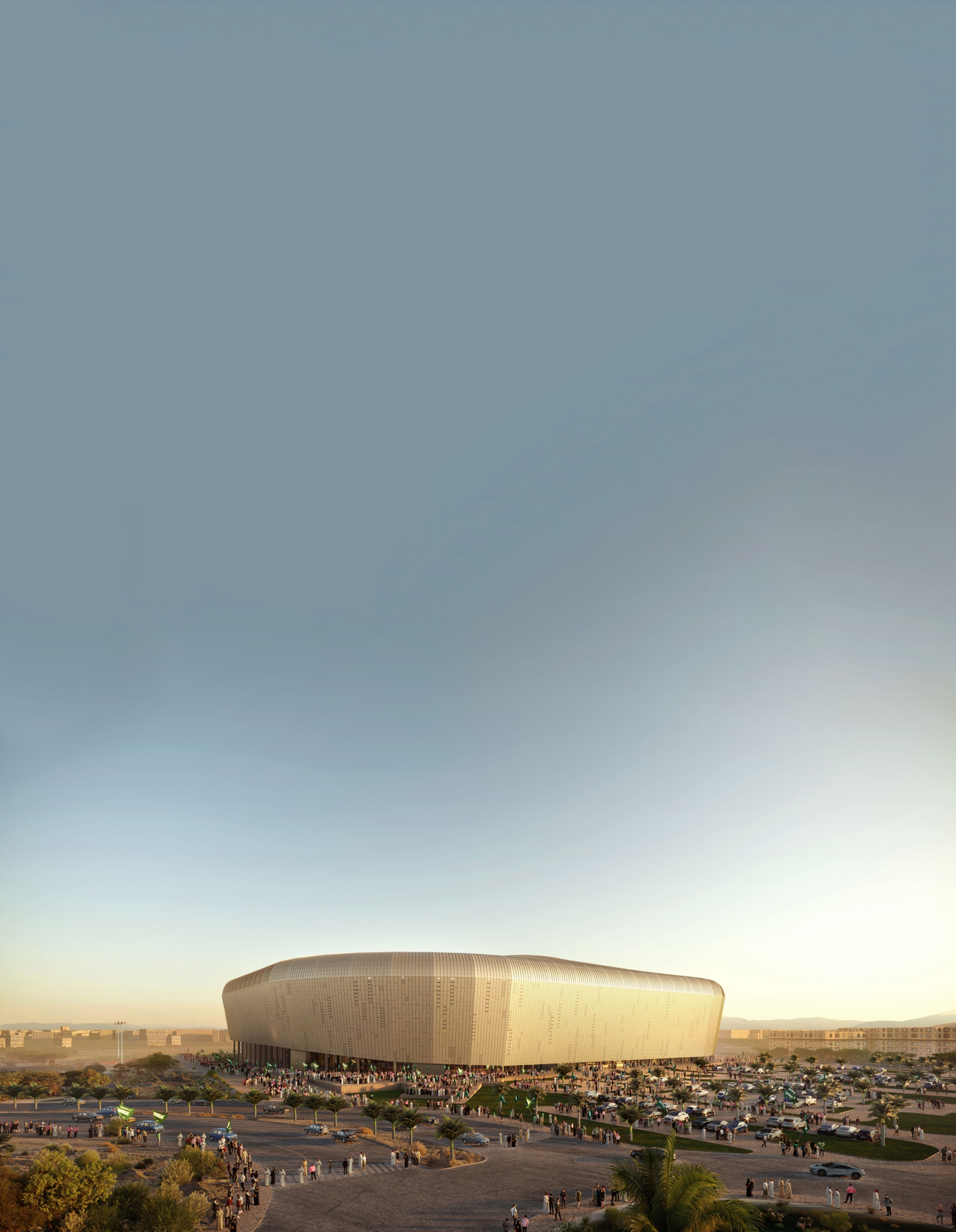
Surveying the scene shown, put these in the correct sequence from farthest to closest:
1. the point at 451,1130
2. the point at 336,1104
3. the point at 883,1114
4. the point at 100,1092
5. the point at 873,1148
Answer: the point at 100,1092, the point at 336,1104, the point at 883,1114, the point at 873,1148, the point at 451,1130

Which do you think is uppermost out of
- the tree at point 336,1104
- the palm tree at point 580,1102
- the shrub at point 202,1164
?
the shrub at point 202,1164

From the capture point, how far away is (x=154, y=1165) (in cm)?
4741

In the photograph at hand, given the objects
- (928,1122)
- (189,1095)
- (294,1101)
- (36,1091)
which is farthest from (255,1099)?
(928,1122)

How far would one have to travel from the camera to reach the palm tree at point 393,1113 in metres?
58.1

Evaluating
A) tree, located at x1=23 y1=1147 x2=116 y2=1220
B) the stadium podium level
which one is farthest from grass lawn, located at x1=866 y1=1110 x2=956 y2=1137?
tree, located at x1=23 y1=1147 x2=116 y2=1220

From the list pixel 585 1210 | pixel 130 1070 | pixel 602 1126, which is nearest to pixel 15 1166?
pixel 585 1210

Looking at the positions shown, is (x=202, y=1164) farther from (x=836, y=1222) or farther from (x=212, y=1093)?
(x=836, y=1222)

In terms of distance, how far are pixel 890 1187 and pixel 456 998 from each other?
80.5 meters

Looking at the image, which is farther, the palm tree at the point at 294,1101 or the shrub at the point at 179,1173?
the palm tree at the point at 294,1101

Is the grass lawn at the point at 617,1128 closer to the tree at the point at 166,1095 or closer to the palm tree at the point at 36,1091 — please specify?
the tree at the point at 166,1095

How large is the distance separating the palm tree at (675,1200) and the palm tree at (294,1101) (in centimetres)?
4466

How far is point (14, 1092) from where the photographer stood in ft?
268

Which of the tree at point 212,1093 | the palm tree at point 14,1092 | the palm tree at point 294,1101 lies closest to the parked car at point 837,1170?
the palm tree at point 294,1101

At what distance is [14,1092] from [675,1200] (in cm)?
7854
